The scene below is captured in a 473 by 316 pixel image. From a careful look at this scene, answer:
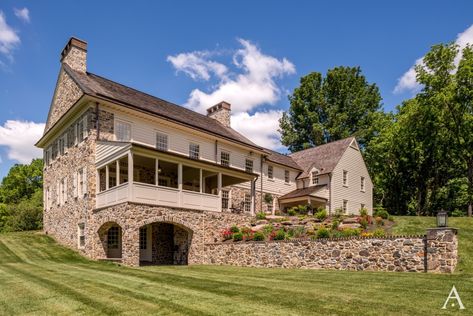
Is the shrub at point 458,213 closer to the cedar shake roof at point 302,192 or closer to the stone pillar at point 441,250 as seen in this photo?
the cedar shake roof at point 302,192

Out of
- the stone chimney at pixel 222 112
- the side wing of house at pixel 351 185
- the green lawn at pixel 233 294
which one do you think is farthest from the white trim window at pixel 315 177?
the green lawn at pixel 233 294

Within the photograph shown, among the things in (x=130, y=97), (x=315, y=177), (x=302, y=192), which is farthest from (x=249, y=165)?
(x=130, y=97)

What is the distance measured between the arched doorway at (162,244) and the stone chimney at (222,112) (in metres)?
12.0

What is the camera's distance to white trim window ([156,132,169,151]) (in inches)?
842

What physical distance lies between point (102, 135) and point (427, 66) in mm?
25529

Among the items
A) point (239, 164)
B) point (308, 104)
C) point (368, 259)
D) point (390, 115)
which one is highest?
point (308, 104)

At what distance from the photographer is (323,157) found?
31.9 metres

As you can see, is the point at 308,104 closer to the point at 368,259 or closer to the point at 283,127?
→ the point at 283,127

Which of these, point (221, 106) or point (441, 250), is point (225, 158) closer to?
point (221, 106)

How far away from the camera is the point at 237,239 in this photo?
58.0 ft

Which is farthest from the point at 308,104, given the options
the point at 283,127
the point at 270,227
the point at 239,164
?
the point at 270,227

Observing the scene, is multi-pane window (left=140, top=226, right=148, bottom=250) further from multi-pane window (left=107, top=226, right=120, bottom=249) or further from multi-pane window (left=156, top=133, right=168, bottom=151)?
multi-pane window (left=156, top=133, right=168, bottom=151)

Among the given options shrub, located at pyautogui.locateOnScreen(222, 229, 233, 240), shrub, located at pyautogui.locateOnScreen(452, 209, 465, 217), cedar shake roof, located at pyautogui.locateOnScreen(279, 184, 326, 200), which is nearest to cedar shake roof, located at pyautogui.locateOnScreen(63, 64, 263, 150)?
cedar shake roof, located at pyautogui.locateOnScreen(279, 184, 326, 200)

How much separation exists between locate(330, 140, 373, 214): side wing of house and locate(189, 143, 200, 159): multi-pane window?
37.3ft
